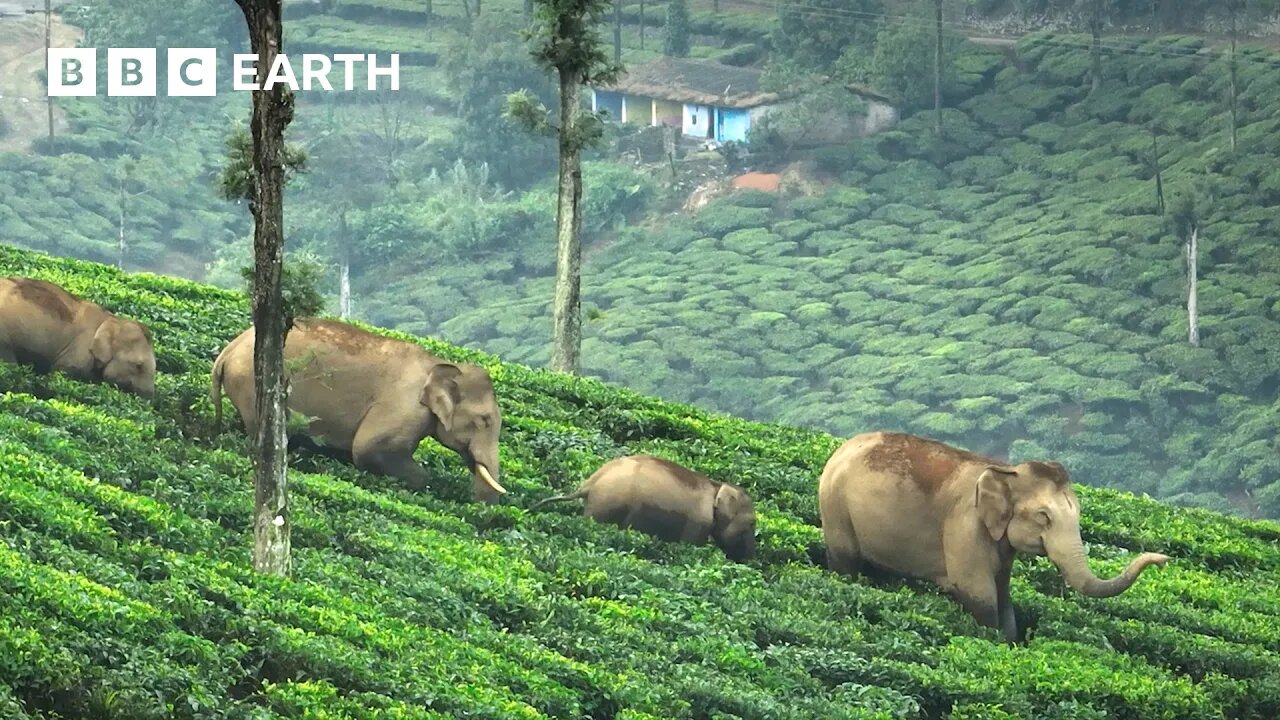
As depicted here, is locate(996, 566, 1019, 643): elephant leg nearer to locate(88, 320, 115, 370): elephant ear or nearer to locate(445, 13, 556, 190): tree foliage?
locate(88, 320, 115, 370): elephant ear

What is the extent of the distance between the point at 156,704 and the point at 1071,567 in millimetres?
11328

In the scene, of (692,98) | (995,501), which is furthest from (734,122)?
(995,501)

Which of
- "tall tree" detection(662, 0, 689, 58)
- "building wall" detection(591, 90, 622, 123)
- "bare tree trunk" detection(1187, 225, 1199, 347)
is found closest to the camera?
"bare tree trunk" detection(1187, 225, 1199, 347)

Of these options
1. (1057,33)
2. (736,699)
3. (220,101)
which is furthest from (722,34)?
(736,699)

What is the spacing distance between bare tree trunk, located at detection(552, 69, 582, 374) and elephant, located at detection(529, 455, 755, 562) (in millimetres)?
14705

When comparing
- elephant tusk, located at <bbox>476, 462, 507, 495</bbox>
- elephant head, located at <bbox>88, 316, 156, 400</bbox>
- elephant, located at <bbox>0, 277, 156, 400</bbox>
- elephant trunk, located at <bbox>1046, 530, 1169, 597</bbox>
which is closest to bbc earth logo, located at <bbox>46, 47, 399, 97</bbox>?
elephant head, located at <bbox>88, 316, 156, 400</bbox>

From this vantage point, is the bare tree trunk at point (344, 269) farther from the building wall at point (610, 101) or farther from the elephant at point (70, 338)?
the elephant at point (70, 338)

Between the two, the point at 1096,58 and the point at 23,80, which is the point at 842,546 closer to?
the point at 1096,58

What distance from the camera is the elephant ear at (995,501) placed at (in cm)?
2466

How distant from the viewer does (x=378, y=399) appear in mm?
26359

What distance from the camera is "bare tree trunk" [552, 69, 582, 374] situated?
41188 millimetres

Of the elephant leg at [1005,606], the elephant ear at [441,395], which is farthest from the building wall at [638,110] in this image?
the elephant leg at [1005,606]

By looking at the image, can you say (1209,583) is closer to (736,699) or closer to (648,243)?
(736,699)

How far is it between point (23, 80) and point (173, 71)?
1346cm
